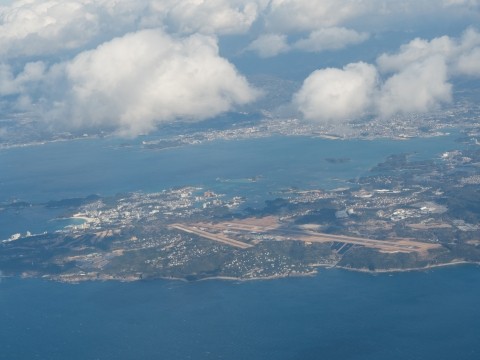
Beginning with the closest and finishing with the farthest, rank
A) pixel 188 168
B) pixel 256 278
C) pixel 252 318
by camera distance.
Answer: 1. pixel 252 318
2. pixel 256 278
3. pixel 188 168

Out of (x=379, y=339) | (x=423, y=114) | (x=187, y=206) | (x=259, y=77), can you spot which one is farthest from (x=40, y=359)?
(x=259, y=77)

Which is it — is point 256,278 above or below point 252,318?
above

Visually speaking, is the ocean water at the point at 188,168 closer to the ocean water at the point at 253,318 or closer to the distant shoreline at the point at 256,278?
the distant shoreline at the point at 256,278

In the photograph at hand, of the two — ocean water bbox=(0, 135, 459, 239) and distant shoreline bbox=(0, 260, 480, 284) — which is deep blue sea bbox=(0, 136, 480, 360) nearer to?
distant shoreline bbox=(0, 260, 480, 284)

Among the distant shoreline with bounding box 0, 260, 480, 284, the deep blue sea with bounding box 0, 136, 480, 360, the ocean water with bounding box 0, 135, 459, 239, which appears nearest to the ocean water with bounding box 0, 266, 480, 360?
the deep blue sea with bounding box 0, 136, 480, 360

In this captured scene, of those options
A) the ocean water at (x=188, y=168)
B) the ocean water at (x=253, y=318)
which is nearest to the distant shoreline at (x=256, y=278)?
the ocean water at (x=253, y=318)

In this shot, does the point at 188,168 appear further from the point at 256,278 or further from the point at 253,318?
the point at 253,318

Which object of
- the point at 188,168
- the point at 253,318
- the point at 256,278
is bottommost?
the point at 253,318

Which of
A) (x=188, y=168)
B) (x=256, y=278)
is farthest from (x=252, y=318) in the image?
(x=188, y=168)
